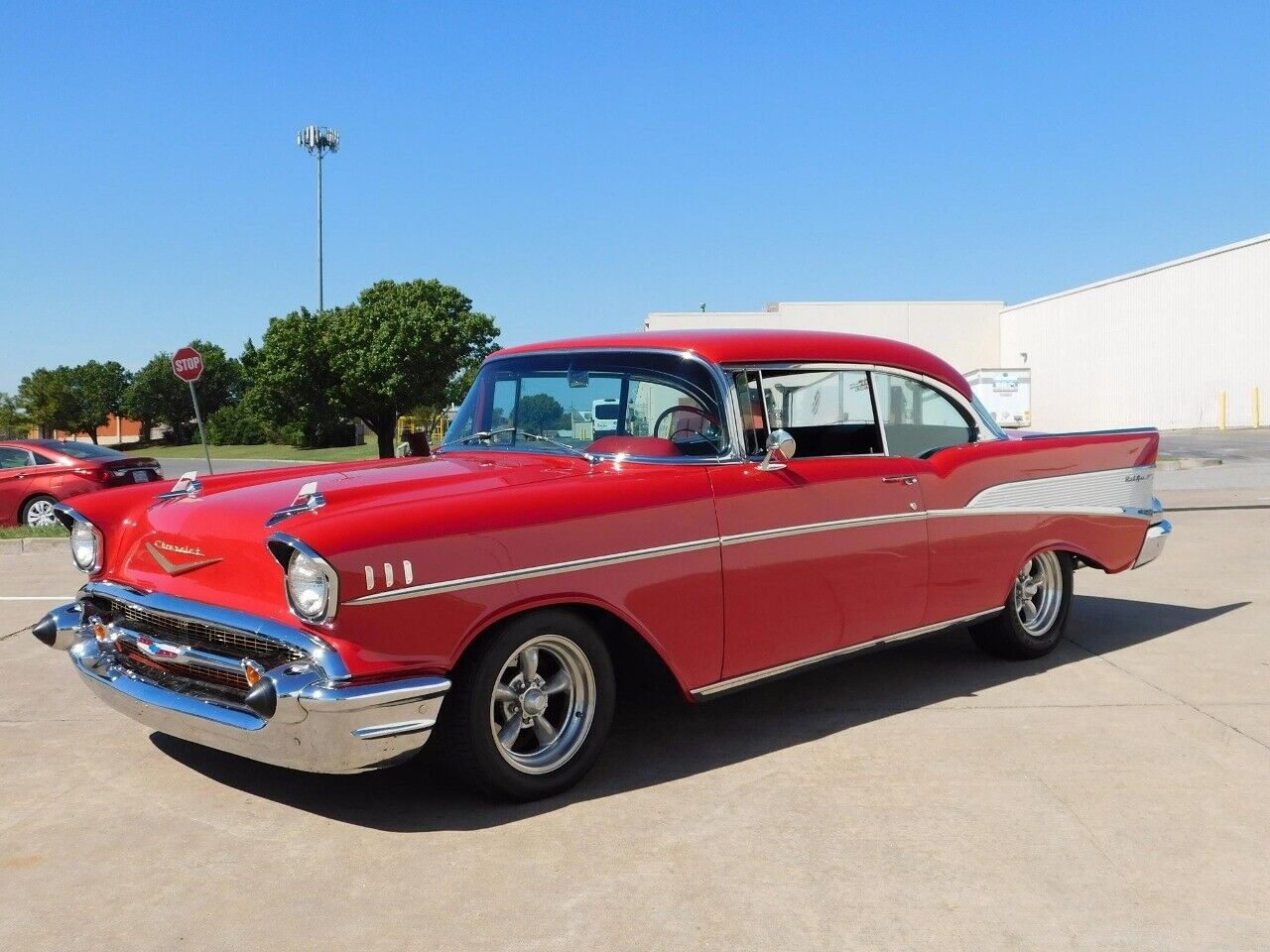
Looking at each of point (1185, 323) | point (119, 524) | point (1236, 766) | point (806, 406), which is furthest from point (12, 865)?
point (1185, 323)

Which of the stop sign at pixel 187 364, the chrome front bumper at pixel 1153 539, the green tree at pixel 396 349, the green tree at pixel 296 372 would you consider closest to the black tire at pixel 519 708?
the chrome front bumper at pixel 1153 539

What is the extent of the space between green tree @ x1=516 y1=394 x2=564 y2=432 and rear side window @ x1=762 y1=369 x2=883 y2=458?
897 millimetres

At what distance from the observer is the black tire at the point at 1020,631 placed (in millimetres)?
5629

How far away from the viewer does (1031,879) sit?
3225 millimetres

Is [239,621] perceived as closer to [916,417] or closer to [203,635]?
[203,635]

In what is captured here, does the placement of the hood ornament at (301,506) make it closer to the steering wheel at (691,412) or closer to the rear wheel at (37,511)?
the steering wheel at (691,412)

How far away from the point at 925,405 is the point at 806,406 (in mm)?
767

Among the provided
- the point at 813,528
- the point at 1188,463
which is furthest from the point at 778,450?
the point at 1188,463

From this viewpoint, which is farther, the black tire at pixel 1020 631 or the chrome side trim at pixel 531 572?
the black tire at pixel 1020 631

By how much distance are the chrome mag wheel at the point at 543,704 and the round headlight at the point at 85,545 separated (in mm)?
1727

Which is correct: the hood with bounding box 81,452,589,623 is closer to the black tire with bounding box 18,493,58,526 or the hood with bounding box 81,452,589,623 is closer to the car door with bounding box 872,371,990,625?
the car door with bounding box 872,371,990,625

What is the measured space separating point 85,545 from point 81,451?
1128 cm

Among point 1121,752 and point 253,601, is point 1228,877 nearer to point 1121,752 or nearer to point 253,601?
point 1121,752

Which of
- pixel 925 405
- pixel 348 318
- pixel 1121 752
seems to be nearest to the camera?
pixel 1121 752
